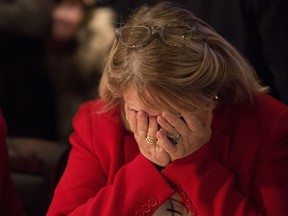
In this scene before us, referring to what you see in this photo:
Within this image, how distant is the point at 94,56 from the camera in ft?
8.75

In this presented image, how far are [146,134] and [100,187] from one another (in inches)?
8.8

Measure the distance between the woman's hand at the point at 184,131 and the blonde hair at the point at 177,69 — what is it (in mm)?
35

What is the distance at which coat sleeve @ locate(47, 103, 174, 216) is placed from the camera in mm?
1468

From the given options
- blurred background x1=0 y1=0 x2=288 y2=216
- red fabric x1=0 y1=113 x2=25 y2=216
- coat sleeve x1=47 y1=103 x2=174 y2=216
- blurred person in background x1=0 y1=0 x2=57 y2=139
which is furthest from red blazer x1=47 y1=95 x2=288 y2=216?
blurred person in background x1=0 y1=0 x2=57 y2=139

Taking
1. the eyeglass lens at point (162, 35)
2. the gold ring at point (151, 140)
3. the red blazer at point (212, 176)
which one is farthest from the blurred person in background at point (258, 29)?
the gold ring at point (151, 140)

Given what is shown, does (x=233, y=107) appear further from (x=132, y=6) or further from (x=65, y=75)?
(x=65, y=75)

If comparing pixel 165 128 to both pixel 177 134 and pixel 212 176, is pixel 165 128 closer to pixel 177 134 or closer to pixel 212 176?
pixel 177 134

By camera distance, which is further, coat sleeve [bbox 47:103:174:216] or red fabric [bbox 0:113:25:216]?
red fabric [bbox 0:113:25:216]

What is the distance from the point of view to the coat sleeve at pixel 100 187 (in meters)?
1.47

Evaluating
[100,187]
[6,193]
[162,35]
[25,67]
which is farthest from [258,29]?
[25,67]

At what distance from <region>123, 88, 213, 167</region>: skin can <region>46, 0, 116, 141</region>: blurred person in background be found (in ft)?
3.86

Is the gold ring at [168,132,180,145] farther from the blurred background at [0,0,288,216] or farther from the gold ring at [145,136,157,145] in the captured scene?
the blurred background at [0,0,288,216]

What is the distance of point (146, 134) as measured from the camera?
4.69 ft

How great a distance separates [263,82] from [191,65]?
22.0 inches
